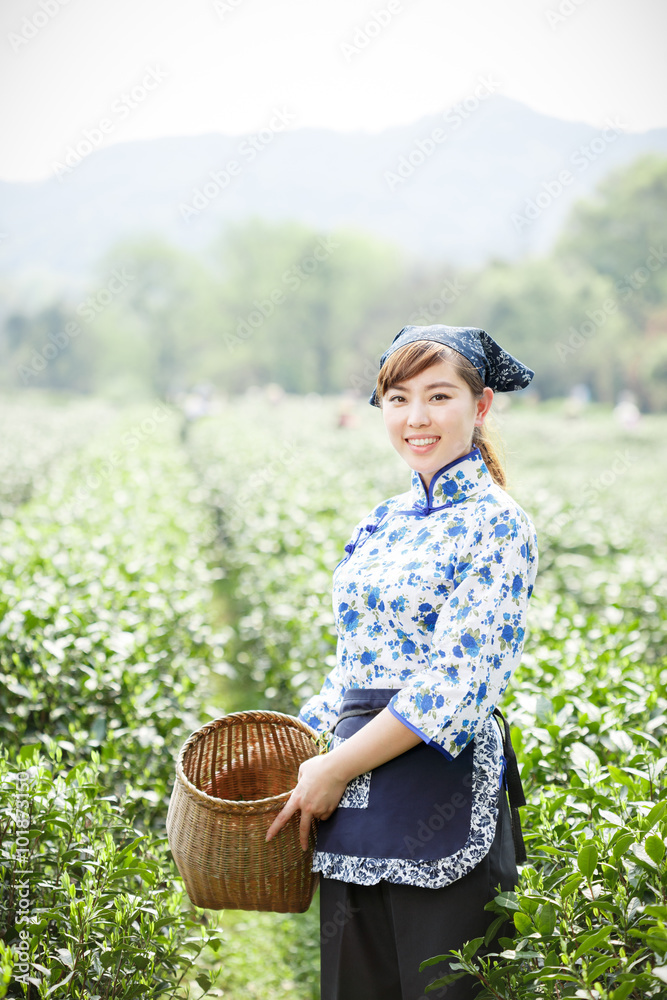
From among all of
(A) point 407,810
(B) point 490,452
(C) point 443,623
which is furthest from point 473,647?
(B) point 490,452

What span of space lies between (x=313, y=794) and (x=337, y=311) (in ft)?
177

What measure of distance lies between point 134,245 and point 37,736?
6667cm

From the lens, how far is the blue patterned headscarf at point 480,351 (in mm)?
1580

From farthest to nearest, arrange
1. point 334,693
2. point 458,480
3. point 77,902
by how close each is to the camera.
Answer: point 334,693 < point 458,480 < point 77,902

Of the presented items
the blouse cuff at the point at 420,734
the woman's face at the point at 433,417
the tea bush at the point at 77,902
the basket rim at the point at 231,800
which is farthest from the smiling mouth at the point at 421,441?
the tea bush at the point at 77,902

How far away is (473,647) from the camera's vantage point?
4.46 feet

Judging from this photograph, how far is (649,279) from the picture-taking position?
3997 centimetres

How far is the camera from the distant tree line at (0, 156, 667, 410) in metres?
39.2

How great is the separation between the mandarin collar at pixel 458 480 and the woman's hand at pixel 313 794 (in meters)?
0.57

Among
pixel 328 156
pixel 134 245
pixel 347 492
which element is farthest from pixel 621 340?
pixel 328 156

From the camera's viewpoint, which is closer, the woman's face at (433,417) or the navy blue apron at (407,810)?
the navy blue apron at (407,810)

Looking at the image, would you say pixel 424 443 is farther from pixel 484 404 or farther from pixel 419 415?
pixel 484 404

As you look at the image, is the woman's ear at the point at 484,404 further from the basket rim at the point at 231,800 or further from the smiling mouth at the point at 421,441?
the basket rim at the point at 231,800

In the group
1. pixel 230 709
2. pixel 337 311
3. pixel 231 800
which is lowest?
pixel 230 709
